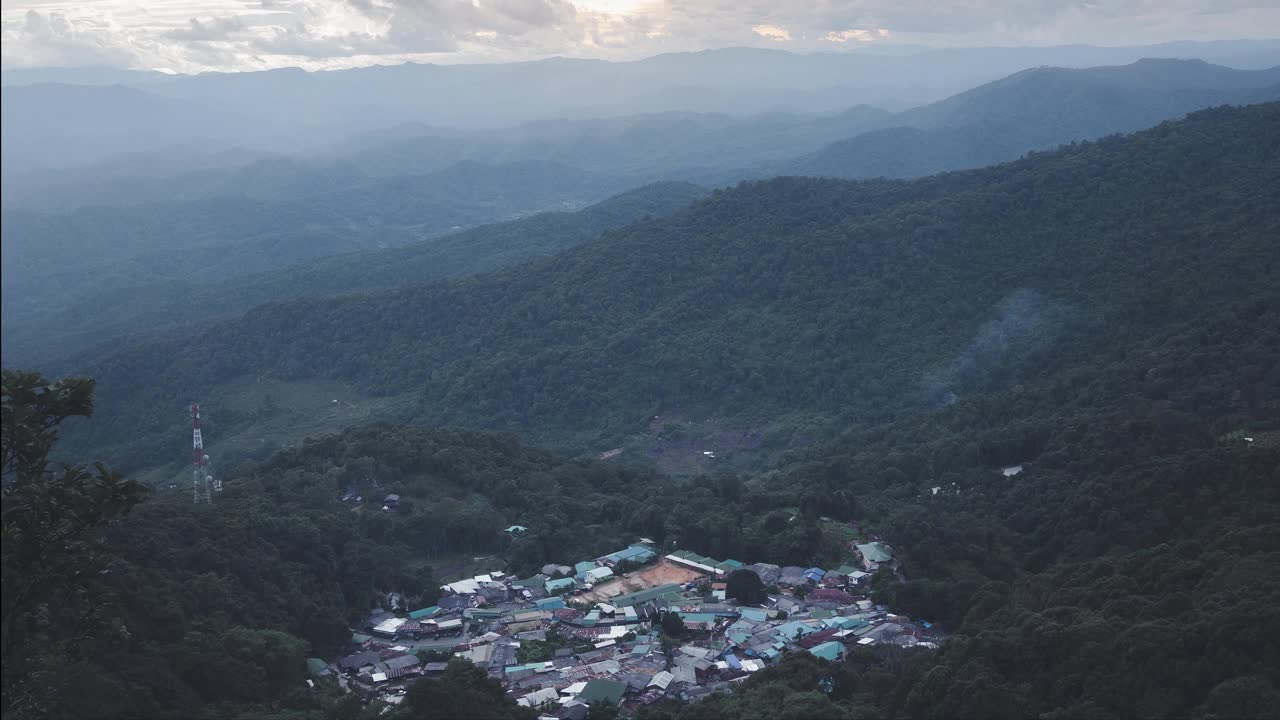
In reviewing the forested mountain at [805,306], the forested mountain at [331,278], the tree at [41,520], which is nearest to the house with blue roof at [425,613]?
the tree at [41,520]

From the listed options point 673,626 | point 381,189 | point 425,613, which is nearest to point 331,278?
point 425,613

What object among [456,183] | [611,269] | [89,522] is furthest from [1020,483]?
[456,183]

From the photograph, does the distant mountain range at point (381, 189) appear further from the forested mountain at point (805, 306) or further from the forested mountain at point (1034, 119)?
the forested mountain at point (805, 306)

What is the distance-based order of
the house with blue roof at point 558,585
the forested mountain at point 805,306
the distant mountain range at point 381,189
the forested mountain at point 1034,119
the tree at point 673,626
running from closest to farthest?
the tree at point 673,626, the house with blue roof at point 558,585, the forested mountain at point 805,306, the distant mountain range at point 381,189, the forested mountain at point 1034,119

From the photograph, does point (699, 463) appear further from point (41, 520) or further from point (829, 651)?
point (41, 520)

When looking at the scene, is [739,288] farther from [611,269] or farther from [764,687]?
[764,687]

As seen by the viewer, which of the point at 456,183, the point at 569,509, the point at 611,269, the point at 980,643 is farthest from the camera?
the point at 456,183
